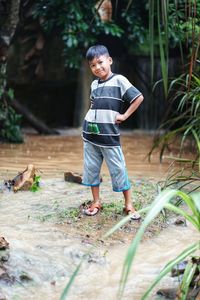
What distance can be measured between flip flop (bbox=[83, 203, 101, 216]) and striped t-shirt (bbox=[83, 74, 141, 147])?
1.65 ft

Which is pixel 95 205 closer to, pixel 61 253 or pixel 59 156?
pixel 61 253

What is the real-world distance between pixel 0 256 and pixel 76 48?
266 inches

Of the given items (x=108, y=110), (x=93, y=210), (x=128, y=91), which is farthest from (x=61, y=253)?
(x=128, y=91)

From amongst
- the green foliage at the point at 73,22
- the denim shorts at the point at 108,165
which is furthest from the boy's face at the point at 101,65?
the green foliage at the point at 73,22

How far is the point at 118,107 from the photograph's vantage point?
389cm

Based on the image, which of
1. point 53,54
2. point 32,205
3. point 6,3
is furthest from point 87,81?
point 32,205

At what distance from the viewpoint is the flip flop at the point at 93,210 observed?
13.3 feet

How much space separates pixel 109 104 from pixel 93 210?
820mm

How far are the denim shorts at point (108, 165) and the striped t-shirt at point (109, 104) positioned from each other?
0.25ft

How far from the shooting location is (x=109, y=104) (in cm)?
386

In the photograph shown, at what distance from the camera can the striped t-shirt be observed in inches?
152

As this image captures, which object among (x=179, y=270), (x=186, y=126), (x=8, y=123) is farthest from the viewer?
(x=8, y=123)

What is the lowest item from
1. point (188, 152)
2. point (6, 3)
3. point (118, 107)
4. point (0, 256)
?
point (188, 152)

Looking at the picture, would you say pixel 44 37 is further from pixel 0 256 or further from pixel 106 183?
pixel 0 256
